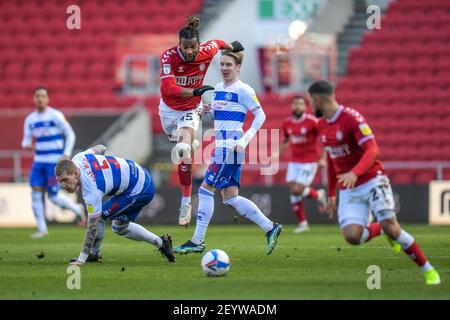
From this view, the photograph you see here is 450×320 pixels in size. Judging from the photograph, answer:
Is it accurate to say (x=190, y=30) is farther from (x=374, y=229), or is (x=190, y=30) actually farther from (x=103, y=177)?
(x=374, y=229)

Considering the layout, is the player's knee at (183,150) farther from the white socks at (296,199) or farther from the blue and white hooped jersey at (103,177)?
the white socks at (296,199)

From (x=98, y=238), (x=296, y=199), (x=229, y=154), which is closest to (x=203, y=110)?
(x=229, y=154)

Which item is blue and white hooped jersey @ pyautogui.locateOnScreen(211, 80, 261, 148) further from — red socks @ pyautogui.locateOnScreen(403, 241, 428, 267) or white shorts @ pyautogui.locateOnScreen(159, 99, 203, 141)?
red socks @ pyautogui.locateOnScreen(403, 241, 428, 267)

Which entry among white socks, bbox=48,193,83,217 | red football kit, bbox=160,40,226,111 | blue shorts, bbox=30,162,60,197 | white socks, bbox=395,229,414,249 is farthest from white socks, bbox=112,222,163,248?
white socks, bbox=48,193,83,217

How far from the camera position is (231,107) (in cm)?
1220

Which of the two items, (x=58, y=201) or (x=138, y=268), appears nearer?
(x=138, y=268)

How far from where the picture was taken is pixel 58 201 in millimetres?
17906

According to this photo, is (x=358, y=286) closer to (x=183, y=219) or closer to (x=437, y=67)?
(x=183, y=219)

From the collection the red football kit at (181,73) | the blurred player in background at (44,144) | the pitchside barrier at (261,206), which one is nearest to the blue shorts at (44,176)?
the blurred player in background at (44,144)

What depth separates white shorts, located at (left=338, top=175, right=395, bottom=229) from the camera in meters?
9.16

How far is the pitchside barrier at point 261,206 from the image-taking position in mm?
20969

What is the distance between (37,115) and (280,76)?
937 centimetres

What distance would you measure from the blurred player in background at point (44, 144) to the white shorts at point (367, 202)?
28.4 feet
